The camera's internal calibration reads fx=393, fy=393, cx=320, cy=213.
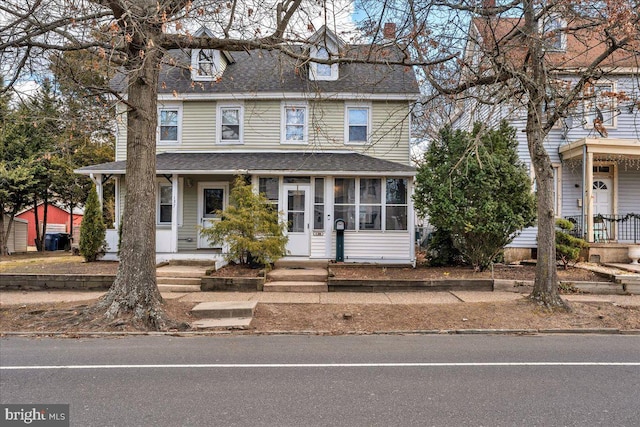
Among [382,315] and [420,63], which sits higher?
[420,63]

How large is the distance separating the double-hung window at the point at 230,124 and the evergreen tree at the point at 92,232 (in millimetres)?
4985

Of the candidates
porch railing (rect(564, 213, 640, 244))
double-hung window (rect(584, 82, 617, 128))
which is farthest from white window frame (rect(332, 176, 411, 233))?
porch railing (rect(564, 213, 640, 244))

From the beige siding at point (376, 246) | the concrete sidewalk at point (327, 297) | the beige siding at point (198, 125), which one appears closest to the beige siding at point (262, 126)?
the beige siding at point (198, 125)

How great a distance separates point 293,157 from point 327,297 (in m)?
6.41

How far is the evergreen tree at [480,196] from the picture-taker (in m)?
10.8

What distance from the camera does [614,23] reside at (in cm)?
698

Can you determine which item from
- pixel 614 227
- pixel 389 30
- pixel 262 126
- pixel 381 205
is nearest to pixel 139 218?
pixel 389 30

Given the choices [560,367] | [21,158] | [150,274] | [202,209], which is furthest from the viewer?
[21,158]

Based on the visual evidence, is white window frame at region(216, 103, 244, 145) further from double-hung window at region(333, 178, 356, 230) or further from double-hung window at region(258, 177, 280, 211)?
double-hung window at region(333, 178, 356, 230)

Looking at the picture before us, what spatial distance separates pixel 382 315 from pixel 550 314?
331 cm

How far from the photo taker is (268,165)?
44.2ft

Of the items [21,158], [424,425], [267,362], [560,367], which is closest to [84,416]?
[267,362]

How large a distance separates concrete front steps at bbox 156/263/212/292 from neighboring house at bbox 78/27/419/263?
4.06ft

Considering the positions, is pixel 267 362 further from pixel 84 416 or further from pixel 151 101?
pixel 151 101
